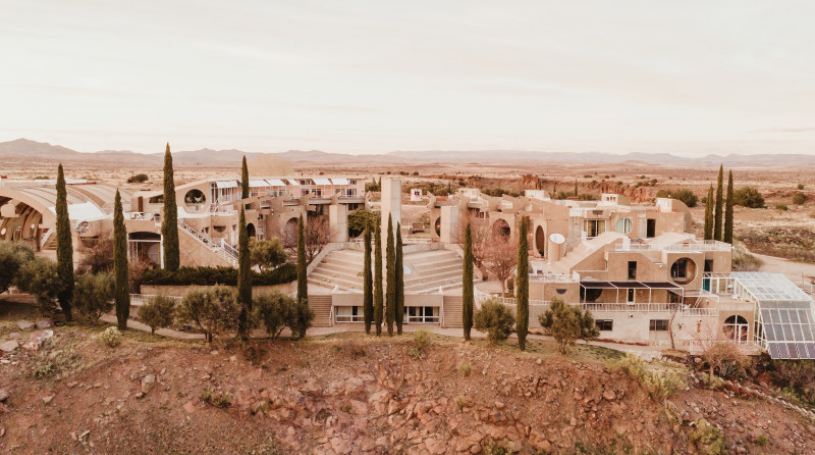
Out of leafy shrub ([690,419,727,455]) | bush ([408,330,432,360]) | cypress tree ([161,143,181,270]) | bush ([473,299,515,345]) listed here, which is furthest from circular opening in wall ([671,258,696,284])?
cypress tree ([161,143,181,270])

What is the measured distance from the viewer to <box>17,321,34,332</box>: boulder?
2729cm

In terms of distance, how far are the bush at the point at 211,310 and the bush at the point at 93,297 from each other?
454 centimetres

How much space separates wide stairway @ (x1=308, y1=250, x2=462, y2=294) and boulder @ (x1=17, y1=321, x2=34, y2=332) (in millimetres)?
14840

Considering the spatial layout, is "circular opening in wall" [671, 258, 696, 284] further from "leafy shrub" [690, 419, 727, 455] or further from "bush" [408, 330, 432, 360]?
"bush" [408, 330, 432, 360]

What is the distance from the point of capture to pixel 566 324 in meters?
27.3

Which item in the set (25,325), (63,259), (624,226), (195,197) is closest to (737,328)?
(624,226)

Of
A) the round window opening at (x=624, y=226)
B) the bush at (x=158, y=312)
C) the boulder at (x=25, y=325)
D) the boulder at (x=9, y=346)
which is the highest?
the round window opening at (x=624, y=226)

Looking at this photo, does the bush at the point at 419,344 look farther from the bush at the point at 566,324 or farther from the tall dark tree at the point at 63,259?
the tall dark tree at the point at 63,259

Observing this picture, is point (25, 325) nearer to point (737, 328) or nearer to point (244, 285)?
point (244, 285)

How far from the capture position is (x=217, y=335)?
2761 centimetres

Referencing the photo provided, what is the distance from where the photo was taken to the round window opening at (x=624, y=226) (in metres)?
41.0

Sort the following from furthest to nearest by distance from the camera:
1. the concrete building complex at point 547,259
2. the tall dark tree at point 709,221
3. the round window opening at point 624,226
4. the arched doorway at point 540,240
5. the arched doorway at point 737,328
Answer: the arched doorway at point 540,240 → the round window opening at point 624,226 → the tall dark tree at point 709,221 → the concrete building complex at point 547,259 → the arched doorway at point 737,328

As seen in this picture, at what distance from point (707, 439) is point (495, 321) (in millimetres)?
9976

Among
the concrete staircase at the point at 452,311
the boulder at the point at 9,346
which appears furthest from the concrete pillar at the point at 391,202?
the boulder at the point at 9,346
